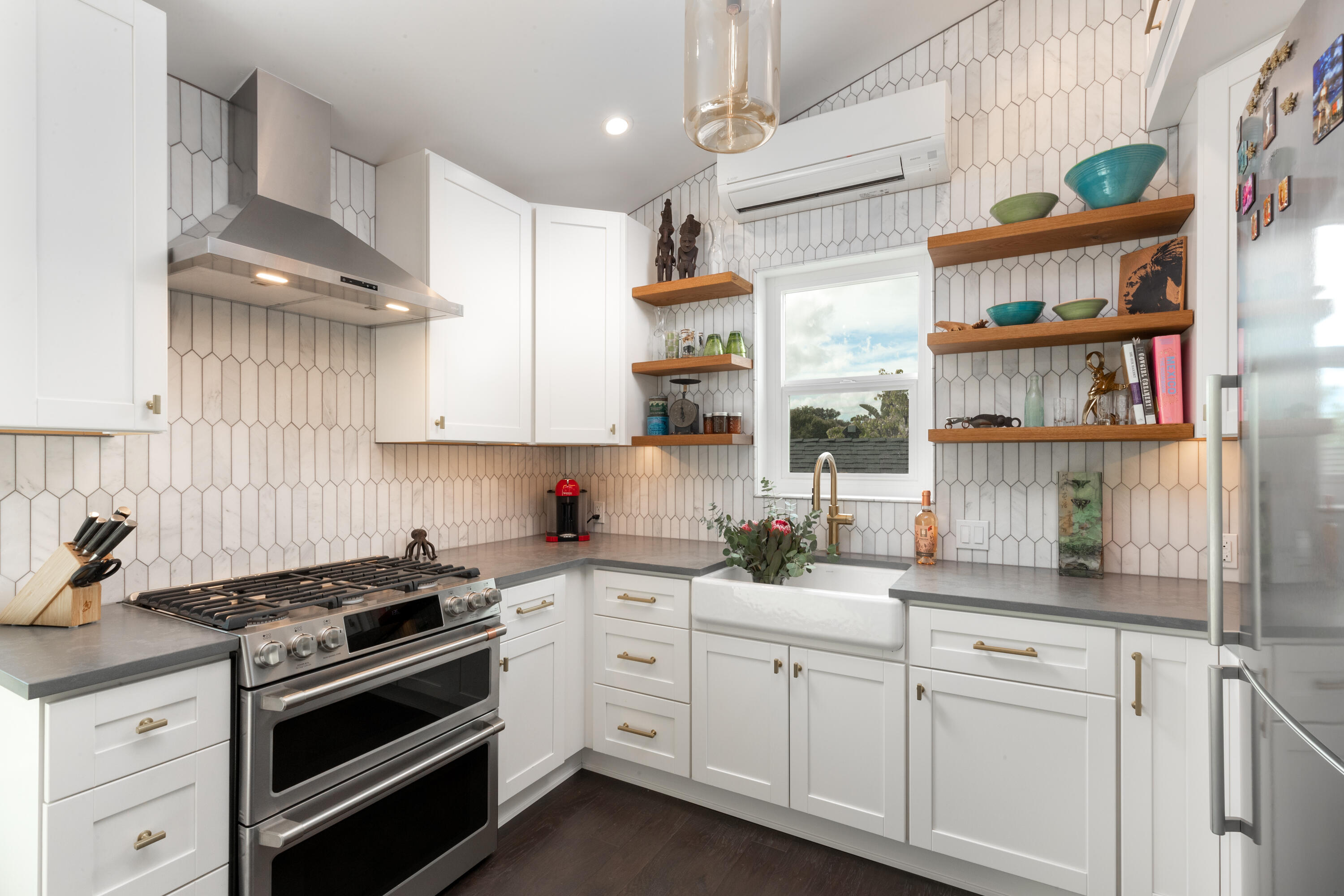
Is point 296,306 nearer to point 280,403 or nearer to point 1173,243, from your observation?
point 280,403

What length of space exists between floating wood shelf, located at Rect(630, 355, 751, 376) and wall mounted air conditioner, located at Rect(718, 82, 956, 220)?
68 cm

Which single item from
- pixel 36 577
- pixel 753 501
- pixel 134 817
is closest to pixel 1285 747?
pixel 134 817

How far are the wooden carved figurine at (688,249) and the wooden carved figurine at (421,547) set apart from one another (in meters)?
1.65

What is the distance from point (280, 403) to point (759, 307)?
6.60 ft

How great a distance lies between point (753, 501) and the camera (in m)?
3.07

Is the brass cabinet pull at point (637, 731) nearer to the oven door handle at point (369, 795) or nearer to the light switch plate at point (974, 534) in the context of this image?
the oven door handle at point (369, 795)

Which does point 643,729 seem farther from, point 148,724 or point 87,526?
point 87,526

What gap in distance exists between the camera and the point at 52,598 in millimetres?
1611

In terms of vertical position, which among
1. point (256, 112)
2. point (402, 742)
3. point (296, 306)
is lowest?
point (402, 742)

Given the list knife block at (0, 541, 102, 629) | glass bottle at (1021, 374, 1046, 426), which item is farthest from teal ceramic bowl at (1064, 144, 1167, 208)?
knife block at (0, 541, 102, 629)

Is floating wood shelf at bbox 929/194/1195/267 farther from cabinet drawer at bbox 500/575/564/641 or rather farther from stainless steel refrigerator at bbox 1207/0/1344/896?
cabinet drawer at bbox 500/575/564/641

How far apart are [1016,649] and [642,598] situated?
1.30 meters

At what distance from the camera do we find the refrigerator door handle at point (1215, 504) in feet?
3.66

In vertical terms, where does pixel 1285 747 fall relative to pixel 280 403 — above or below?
below
